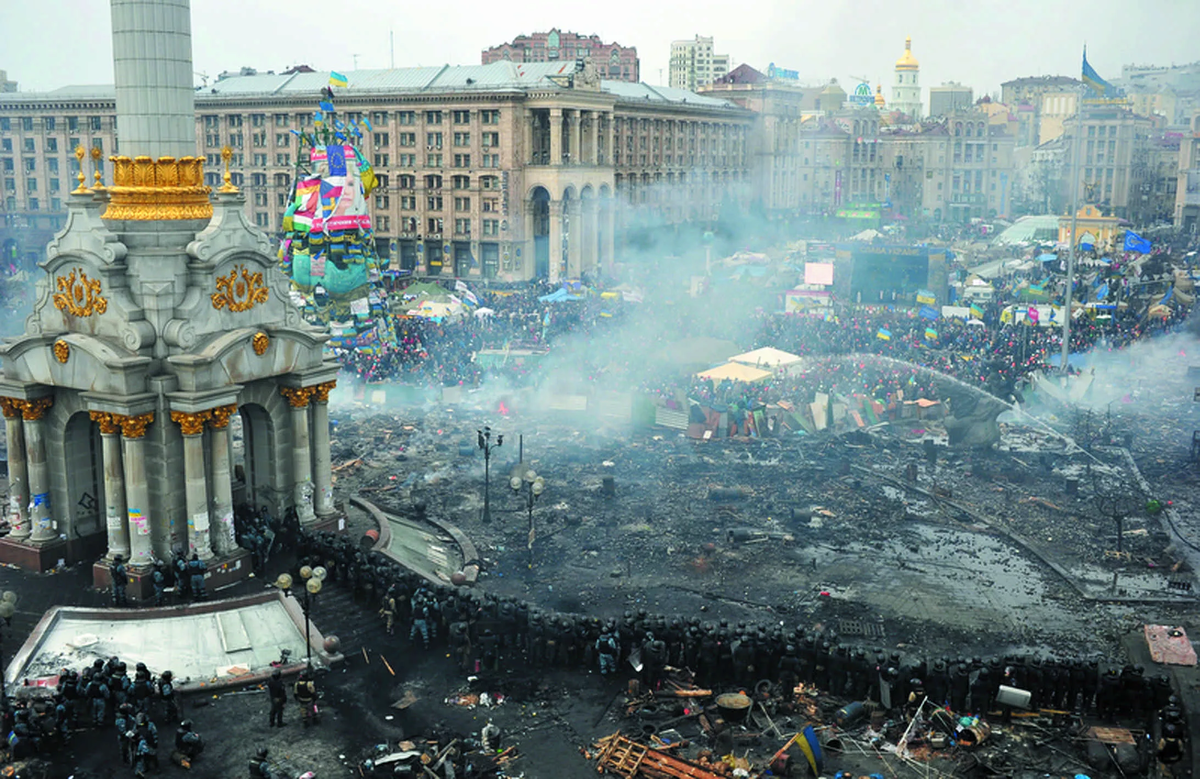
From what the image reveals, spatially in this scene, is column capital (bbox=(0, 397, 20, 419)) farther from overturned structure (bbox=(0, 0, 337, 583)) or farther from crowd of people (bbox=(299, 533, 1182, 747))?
crowd of people (bbox=(299, 533, 1182, 747))

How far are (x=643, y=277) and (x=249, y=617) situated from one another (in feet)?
210

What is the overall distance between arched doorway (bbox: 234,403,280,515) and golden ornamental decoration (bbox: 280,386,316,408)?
0.81 meters

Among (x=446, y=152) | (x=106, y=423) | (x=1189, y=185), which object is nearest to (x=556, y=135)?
(x=446, y=152)

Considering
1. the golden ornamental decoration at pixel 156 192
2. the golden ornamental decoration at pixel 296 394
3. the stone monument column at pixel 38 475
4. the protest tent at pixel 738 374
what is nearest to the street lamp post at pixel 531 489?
the golden ornamental decoration at pixel 296 394

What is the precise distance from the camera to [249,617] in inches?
1072

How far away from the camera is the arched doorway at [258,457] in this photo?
31844mm

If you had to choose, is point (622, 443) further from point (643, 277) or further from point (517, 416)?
point (643, 277)

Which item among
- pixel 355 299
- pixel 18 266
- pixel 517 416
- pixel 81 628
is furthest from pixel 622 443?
pixel 18 266

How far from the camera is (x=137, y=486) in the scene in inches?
1111

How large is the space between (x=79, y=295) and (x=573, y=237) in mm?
62325

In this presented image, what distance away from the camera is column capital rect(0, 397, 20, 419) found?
29.4 meters

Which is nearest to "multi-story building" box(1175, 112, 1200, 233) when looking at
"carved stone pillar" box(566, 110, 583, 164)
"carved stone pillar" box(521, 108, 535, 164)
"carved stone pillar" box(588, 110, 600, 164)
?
"carved stone pillar" box(588, 110, 600, 164)

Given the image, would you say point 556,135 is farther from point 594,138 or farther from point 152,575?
point 152,575

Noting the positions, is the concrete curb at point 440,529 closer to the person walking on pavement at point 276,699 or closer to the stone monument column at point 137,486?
the stone monument column at point 137,486
